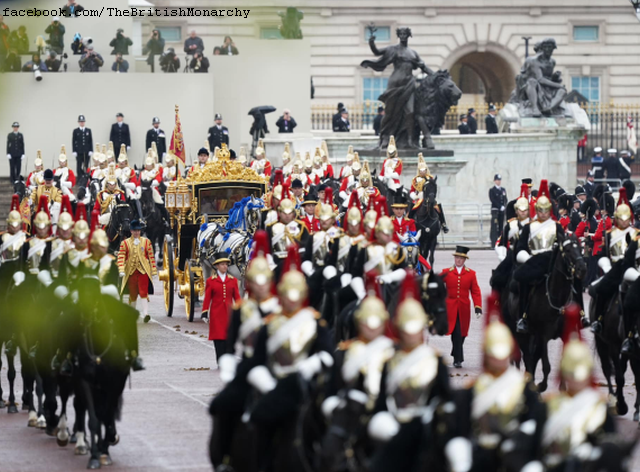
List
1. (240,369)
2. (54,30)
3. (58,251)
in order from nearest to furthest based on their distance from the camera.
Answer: (240,369) < (54,30) < (58,251)

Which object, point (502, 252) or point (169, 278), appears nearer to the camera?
point (502, 252)

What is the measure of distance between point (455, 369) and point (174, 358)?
295cm

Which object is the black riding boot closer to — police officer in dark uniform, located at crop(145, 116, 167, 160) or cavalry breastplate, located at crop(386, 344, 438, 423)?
cavalry breastplate, located at crop(386, 344, 438, 423)

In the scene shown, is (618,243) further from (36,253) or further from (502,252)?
(36,253)

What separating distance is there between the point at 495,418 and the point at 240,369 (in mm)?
1759

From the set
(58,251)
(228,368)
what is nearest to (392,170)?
(58,251)

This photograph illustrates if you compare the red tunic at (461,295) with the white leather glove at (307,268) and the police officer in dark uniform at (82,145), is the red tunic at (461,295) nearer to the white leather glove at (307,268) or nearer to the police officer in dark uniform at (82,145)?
the white leather glove at (307,268)

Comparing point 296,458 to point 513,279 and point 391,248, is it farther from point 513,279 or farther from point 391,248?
point 513,279

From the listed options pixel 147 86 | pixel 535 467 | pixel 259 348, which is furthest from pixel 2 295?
pixel 147 86

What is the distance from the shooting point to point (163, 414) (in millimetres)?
12297

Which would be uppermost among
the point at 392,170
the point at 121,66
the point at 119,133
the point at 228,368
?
the point at 121,66

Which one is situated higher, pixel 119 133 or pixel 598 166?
pixel 119 133

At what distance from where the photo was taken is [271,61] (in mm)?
40875

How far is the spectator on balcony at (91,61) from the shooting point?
1475 inches
